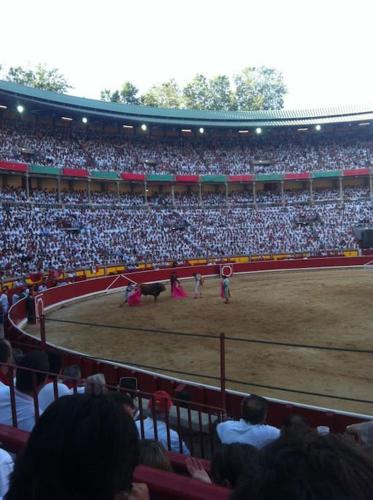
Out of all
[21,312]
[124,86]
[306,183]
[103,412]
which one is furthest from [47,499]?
[124,86]

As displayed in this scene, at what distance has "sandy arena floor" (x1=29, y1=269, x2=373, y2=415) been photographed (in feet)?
30.2

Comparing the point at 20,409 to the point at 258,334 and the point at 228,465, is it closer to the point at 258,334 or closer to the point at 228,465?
the point at 228,465

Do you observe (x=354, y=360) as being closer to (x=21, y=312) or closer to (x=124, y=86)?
(x=21, y=312)

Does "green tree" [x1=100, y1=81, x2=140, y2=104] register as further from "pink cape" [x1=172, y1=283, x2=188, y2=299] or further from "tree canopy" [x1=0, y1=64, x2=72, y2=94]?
"pink cape" [x1=172, y1=283, x2=188, y2=299]

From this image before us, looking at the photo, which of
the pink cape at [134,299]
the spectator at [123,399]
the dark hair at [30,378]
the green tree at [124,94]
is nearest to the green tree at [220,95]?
the green tree at [124,94]

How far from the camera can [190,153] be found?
51312 millimetres

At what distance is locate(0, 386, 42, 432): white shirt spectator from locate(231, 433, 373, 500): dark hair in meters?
3.21

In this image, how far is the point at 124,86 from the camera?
7912 cm

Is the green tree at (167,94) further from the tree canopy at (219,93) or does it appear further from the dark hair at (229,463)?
the dark hair at (229,463)

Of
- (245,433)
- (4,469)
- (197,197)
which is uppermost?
(197,197)

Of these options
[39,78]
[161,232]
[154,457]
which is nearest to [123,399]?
[154,457]

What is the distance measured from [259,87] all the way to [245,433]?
89715 mm

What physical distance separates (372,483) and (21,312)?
17152 millimetres

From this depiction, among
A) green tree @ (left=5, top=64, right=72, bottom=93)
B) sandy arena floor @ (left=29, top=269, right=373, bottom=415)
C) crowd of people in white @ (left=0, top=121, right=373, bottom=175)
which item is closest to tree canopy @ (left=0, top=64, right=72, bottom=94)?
green tree @ (left=5, top=64, right=72, bottom=93)
